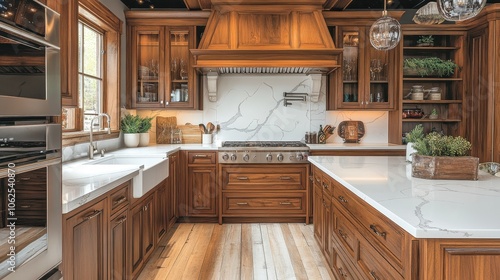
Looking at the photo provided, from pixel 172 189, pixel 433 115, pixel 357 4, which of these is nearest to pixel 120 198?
pixel 172 189

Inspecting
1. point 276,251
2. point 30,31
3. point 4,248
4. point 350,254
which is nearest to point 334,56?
point 276,251

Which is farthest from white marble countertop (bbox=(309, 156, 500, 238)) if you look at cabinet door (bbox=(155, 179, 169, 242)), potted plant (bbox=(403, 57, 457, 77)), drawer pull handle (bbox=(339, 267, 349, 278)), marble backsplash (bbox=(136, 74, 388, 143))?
potted plant (bbox=(403, 57, 457, 77))

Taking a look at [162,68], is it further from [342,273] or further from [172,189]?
[342,273]

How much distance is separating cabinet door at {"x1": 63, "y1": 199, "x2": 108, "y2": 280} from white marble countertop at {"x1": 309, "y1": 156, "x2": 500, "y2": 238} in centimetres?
132

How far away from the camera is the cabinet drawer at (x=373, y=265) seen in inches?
59.6

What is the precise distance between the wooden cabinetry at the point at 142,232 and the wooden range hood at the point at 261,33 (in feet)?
6.23

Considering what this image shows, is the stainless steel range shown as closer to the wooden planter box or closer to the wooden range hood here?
the wooden range hood

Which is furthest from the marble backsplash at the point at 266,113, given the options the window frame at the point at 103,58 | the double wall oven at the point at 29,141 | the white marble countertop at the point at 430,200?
the double wall oven at the point at 29,141

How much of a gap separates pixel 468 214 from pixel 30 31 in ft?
5.40

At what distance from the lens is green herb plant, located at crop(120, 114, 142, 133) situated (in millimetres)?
4273

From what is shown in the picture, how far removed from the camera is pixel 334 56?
4.11 m

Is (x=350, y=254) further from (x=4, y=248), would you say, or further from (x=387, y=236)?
(x=4, y=248)

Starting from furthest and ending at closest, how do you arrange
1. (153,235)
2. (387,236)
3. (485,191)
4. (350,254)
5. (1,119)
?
1. (153,235)
2. (350,254)
3. (485,191)
4. (387,236)
5. (1,119)

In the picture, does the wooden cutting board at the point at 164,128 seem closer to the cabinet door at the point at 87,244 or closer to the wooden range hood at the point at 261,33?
the wooden range hood at the point at 261,33
